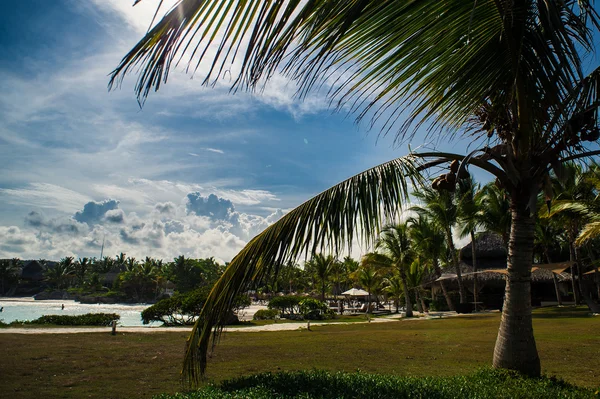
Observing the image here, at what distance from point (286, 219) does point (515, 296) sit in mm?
3114

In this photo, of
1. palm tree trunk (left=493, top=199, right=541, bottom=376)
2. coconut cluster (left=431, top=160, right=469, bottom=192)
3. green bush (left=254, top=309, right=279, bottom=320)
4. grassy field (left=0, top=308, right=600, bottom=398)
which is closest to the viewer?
coconut cluster (left=431, top=160, right=469, bottom=192)

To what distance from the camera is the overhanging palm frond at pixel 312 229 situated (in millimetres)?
4246

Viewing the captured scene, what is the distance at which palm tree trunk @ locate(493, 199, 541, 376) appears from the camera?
5.13m

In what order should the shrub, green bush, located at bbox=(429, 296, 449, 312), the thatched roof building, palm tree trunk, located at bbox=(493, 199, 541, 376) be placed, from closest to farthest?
palm tree trunk, located at bbox=(493, 199, 541, 376) < the shrub < green bush, located at bbox=(429, 296, 449, 312) < the thatched roof building

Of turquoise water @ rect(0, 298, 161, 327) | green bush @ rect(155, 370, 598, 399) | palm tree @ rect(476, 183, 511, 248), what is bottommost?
turquoise water @ rect(0, 298, 161, 327)

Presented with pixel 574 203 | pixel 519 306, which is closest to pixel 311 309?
pixel 574 203

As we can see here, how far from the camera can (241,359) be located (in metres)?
9.71

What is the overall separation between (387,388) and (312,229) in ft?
6.63

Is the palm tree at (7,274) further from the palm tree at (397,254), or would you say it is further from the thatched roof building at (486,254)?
the thatched roof building at (486,254)

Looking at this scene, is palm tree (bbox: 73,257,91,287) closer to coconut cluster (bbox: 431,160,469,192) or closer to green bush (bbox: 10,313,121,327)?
green bush (bbox: 10,313,121,327)

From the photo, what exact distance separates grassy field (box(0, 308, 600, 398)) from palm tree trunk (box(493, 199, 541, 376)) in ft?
6.91

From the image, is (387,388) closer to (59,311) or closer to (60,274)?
(59,311)

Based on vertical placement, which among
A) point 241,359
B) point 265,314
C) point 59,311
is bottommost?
point 59,311

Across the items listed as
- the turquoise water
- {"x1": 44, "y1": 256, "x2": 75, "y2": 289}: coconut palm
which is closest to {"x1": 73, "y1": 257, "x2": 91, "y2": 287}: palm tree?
{"x1": 44, "y1": 256, "x2": 75, "y2": 289}: coconut palm
